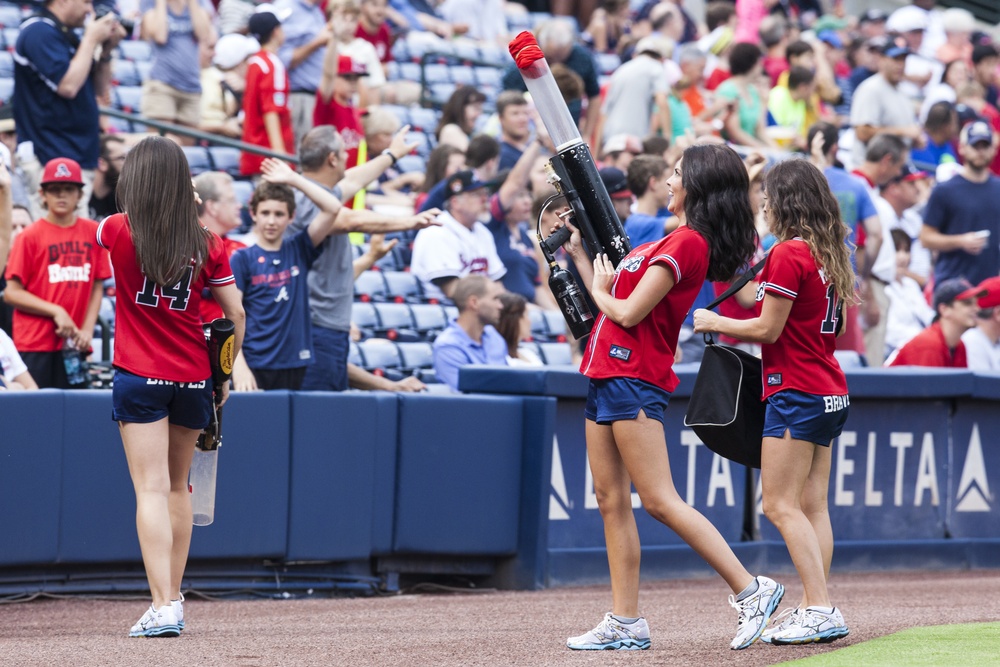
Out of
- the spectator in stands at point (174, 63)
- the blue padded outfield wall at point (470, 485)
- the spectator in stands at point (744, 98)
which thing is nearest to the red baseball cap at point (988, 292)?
the blue padded outfield wall at point (470, 485)

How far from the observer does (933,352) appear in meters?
10.4

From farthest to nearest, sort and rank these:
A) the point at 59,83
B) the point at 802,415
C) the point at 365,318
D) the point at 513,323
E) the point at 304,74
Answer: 1. the point at 304,74
2. the point at 365,318
3. the point at 59,83
4. the point at 513,323
5. the point at 802,415

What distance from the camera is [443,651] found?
18.5ft

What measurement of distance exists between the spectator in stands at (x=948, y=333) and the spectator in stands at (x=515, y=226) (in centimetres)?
269

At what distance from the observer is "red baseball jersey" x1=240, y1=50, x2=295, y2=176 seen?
11.9m

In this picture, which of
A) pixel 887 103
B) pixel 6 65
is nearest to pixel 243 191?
pixel 6 65

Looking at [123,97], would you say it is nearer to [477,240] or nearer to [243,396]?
[477,240]

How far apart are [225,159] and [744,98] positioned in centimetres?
519

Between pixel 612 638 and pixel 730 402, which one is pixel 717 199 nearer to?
pixel 730 402

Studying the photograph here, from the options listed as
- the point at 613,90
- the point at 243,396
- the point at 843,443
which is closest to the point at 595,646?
the point at 243,396

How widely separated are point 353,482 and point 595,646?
2.55 metres

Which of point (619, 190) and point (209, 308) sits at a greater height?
point (619, 190)

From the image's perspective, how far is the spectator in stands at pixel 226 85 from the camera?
43.9ft

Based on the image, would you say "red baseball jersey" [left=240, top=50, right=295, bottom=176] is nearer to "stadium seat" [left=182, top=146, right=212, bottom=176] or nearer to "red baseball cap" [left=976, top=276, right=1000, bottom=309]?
"stadium seat" [left=182, top=146, right=212, bottom=176]
